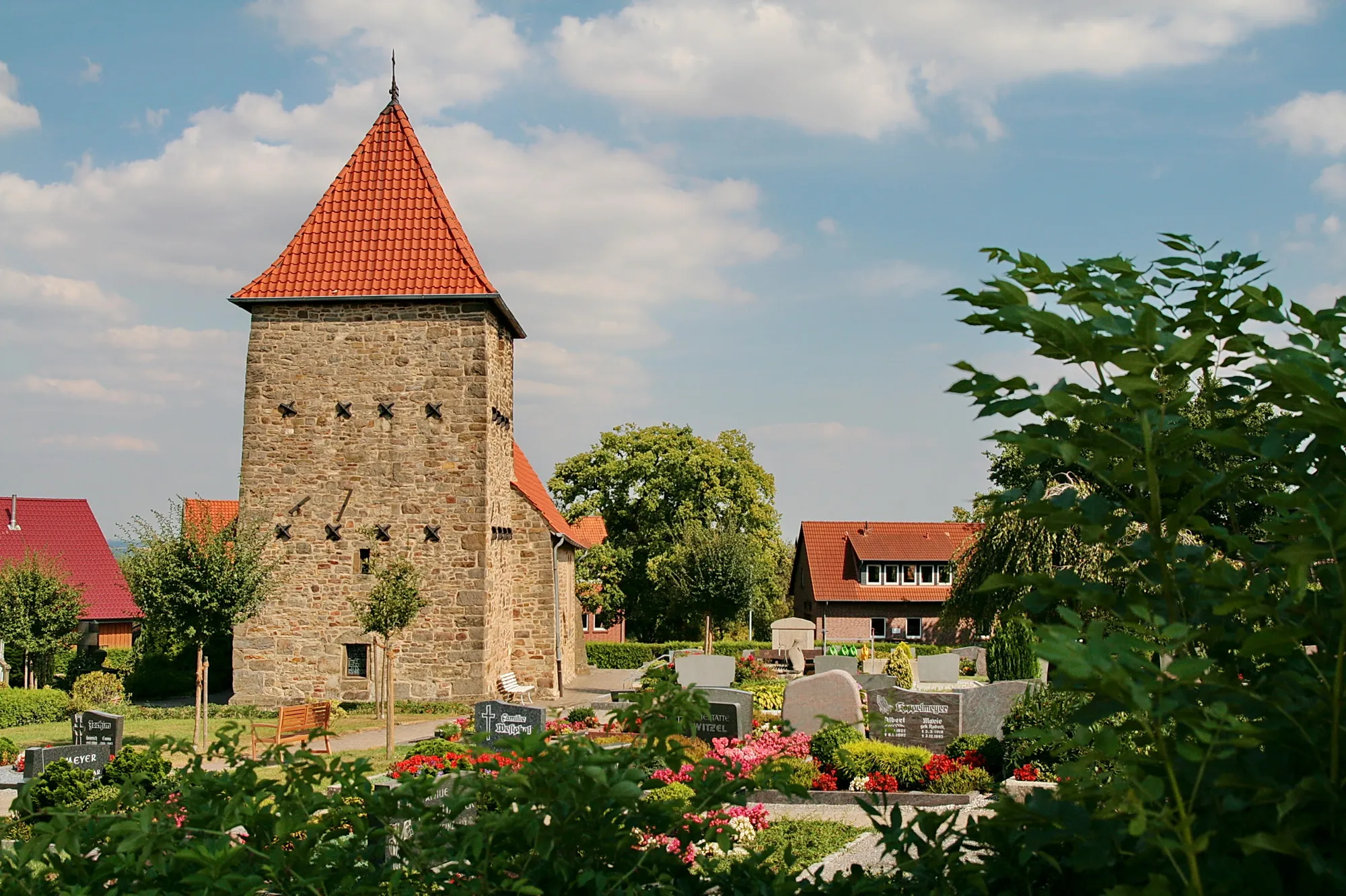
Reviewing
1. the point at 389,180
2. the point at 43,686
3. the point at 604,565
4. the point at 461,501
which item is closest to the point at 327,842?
the point at 461,501

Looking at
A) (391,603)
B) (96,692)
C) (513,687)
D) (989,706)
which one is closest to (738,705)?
(989,706)

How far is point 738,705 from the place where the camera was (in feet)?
49.8

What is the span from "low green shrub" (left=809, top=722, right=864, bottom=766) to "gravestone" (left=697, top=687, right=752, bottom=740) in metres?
1.19

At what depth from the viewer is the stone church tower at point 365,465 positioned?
22328 mm

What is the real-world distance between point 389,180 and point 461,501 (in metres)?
7.72

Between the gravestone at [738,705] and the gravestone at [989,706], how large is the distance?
3.00m

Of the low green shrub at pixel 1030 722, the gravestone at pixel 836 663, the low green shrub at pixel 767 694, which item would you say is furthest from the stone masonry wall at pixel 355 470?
the low green shrub at pixel 1030 722

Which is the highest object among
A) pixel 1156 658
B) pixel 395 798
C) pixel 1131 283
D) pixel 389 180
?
pixel 389 180

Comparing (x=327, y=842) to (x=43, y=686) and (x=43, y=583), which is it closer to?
(x=43, y=583)

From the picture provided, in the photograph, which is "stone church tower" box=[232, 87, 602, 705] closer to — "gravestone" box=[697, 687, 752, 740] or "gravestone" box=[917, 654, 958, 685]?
"gravestone" box=[697, 687, 752, 740]

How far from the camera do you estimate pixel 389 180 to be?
79.5ft

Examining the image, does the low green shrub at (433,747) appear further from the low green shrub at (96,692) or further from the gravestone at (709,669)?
the low green shrub at (96,692)

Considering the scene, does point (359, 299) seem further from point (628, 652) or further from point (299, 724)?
point (628, 652)

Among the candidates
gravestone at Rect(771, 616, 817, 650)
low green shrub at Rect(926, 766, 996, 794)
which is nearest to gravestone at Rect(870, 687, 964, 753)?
low green shrub at Rect(926, 766, 996, 794)
